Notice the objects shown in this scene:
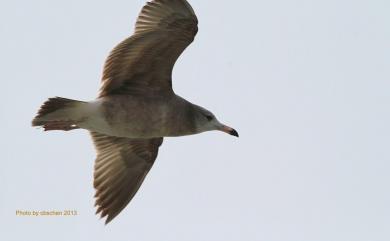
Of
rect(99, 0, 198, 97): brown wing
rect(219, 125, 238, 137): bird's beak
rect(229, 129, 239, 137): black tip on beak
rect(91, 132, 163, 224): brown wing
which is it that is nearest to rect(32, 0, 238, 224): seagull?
rect(99, 0, 198, 97): brown wing

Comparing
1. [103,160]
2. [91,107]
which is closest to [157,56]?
[91,107]

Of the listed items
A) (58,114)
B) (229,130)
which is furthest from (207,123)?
(58,114)

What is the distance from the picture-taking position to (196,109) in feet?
34.9

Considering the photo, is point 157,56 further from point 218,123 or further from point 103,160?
point 103,160

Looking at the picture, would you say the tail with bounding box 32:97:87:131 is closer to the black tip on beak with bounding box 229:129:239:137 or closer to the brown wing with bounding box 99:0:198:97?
the brown wing with bounding box 99:0:198:97

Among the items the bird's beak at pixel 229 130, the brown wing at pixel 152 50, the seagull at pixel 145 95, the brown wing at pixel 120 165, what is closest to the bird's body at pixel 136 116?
the seagull at pixel 145 95

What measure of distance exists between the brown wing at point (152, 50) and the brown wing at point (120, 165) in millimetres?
1287

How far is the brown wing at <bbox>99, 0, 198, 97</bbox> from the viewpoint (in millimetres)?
10055

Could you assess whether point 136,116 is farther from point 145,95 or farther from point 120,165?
point 120,165

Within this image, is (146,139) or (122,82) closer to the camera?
(122,82)

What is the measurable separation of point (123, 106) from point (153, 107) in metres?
0.41

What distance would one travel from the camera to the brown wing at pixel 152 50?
10.1m

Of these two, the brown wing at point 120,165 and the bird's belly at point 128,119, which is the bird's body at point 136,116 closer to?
the bird's belly at point 128,119

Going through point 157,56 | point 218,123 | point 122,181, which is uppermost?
point 157,56
